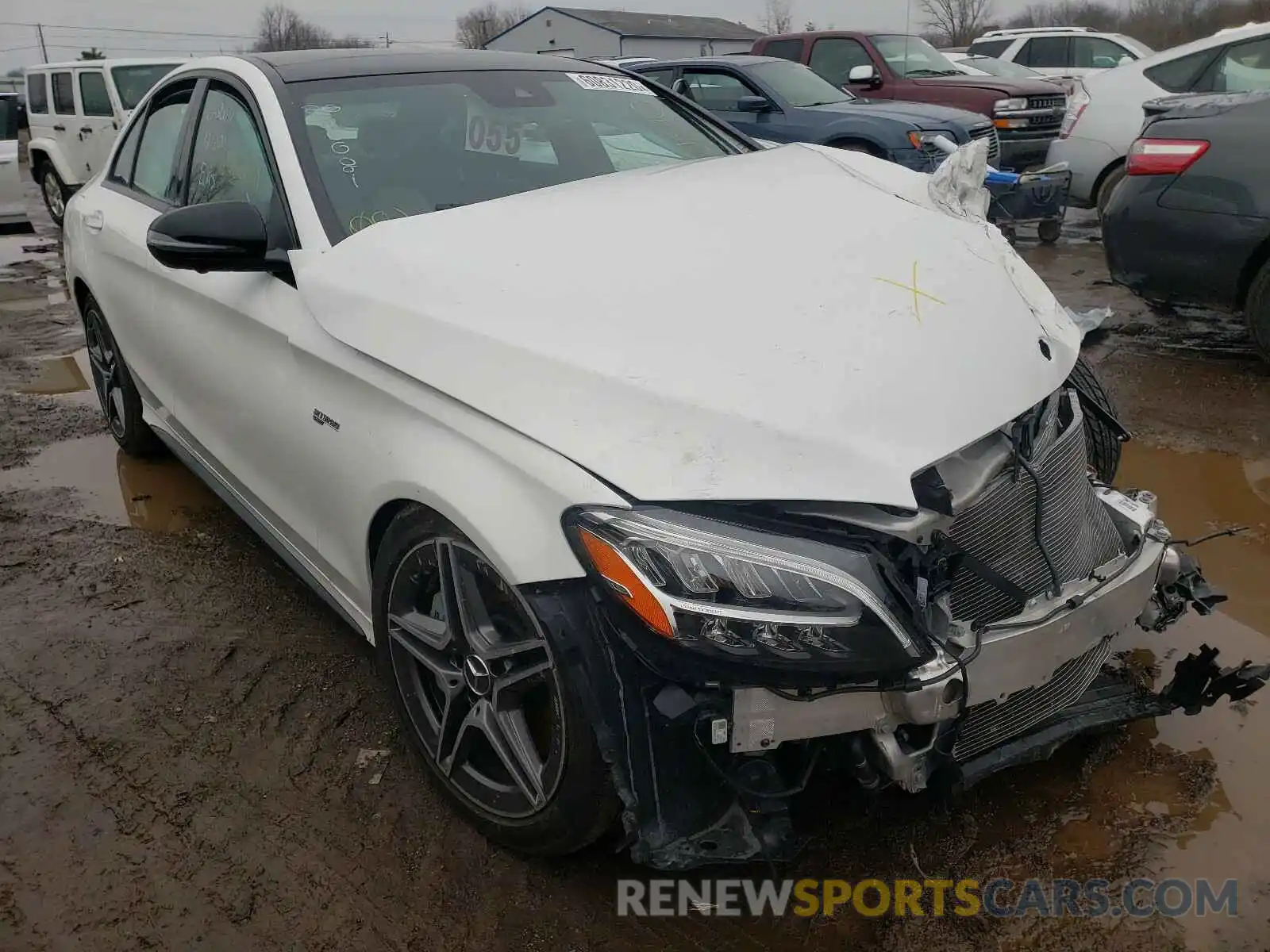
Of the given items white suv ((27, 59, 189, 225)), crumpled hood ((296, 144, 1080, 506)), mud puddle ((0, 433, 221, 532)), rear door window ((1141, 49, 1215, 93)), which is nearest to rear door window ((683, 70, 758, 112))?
rear door window ((1141, 49, 1215, 93))

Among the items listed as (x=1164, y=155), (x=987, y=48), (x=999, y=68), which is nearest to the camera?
(x=1164, y=155)

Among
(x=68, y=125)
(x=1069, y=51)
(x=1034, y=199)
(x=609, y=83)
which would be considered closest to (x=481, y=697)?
(x=609, y=83)

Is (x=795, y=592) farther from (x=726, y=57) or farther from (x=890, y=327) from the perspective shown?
(x=726, y=57)

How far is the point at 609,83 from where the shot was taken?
11.7ft

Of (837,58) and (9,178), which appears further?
(837,58)

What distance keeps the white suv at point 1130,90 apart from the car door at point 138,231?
259 inches

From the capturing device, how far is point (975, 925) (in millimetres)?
2066

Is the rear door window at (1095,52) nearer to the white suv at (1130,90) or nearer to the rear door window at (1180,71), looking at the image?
the white suv at (1130,90)

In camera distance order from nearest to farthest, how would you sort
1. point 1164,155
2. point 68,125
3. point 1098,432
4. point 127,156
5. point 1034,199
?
1. point 1098,432
2. point 127,156
3. point 1164,155
4. point 1034,199
5. point 68,125

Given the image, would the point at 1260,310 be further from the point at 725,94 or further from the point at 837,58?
the point at 837,58

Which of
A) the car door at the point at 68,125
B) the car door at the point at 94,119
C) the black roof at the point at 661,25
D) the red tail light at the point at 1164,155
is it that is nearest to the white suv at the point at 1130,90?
the red tail light at the point at 1164,155

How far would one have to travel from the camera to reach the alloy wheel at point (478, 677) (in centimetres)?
206

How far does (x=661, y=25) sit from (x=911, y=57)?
36515 mm

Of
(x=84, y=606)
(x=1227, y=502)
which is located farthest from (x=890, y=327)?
(x=84, y=606)
